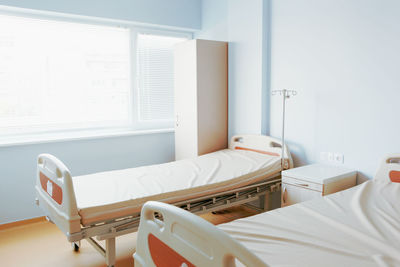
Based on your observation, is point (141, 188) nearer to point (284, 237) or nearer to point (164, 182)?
point (164, 182)

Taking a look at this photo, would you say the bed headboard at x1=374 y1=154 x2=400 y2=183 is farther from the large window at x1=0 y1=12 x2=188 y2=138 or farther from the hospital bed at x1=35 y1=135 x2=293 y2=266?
the large window at x1=0 y1=12 x2=188 y2=138

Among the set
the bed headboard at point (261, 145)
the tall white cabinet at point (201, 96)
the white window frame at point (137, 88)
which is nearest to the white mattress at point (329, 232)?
the bed headboard at point (261, 145)

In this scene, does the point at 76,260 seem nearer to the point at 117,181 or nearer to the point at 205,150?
the point at 117,181

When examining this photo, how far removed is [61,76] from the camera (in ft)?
12.9

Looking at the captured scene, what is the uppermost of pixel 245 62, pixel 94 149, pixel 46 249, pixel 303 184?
pixel 245 62

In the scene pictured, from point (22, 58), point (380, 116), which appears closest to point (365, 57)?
point (380, 116)

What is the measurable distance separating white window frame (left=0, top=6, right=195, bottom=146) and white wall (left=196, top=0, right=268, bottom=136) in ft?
2.80

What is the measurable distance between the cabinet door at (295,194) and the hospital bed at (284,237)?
→ 22.3 inches

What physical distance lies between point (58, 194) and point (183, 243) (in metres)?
1.34

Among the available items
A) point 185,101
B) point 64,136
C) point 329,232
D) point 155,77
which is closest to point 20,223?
point 64,136

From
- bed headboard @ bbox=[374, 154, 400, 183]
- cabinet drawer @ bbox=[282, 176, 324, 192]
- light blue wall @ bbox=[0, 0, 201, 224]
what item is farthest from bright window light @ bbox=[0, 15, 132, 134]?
bed headboard @ bbox=[374, 154, 400, 183]

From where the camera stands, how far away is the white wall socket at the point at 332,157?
3094 mm

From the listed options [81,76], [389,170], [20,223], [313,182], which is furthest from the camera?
[81,76]

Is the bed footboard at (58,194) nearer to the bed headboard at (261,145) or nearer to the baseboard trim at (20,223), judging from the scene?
the baseboard trim at (20,223)
